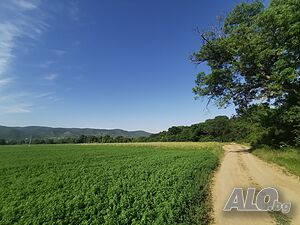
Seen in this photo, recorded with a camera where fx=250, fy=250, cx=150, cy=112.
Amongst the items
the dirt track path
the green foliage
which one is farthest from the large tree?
the dirt track path

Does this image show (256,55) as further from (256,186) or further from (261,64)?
(256,186)

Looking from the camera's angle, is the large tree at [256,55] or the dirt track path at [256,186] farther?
the large tree at [256,55]

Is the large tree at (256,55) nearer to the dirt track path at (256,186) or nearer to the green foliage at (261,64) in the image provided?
the green foliage at (261,64)

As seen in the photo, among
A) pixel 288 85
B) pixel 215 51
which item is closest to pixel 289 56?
pixel 288 85

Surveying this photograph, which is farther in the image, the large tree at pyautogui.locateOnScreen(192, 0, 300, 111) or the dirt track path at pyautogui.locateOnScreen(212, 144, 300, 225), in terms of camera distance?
the large tree at pyautogui.locateOnScreen(192, 0, 300, 111)

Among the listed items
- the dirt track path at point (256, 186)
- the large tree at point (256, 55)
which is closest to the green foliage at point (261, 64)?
the large tree at point (256, 55)

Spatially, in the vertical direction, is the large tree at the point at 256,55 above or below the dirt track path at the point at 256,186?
above

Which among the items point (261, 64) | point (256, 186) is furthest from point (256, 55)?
point (256, 186)

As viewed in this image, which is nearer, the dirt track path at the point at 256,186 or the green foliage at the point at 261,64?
the dirt track path at the point at 256,186

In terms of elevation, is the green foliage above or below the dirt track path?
above

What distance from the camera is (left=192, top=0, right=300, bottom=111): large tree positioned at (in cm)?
1995

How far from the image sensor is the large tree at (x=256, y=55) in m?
20.0

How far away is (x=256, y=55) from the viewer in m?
22.7

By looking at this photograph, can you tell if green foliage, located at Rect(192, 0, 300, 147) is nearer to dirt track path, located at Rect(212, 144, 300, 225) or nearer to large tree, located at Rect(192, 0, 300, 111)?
large tree, located at Rect(192, 0, 300, 111)
